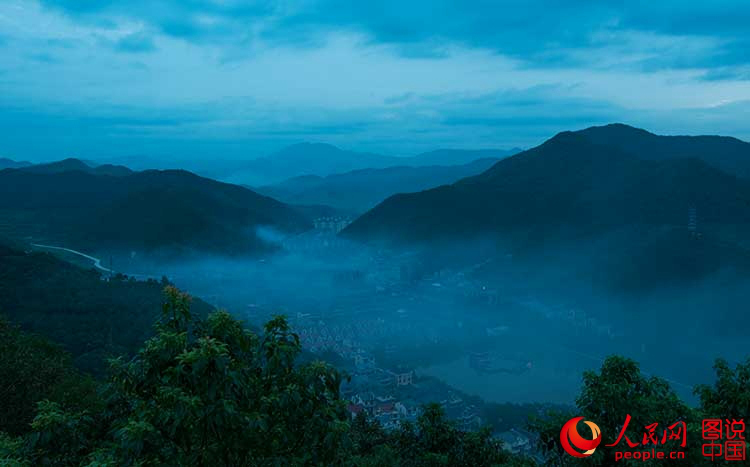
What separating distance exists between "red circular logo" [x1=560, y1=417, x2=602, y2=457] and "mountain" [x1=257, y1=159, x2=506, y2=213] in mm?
69138

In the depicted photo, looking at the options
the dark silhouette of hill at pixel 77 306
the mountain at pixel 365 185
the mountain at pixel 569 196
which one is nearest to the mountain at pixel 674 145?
the mountain at pixel 569 196

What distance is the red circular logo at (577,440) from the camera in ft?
11.9

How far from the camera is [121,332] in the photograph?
50.2ft

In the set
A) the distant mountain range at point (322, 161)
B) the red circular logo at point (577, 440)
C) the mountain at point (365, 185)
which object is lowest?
the red circular logo at point (577, 440)

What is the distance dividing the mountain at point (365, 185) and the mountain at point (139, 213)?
930 inches

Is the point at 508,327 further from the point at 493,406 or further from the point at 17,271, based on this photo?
the point at 17,271

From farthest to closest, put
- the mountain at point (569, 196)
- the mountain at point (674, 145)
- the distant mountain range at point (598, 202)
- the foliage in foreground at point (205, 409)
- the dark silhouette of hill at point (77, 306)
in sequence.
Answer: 1. the mountain at point (674, 145)
2. the mountain at point (569, 196)
3. the distant mountain range at point (598, 202)
4. the dark silhouette of hill at point (77, 306)
5. the foliage in foreground at point (205, 409)

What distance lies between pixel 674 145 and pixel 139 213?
52.7 metres

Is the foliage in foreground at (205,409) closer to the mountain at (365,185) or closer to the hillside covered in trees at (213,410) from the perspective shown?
the hillside covered in trees at (213,410)

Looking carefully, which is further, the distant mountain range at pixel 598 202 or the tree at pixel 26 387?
the distant mountain range at pixel 598 202

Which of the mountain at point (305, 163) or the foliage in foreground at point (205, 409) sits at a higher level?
the mountain at point (305, 163)

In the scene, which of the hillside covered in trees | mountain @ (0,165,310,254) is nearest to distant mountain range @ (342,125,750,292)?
mountain @ (0,165,310,254)

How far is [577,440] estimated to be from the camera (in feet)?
12.2

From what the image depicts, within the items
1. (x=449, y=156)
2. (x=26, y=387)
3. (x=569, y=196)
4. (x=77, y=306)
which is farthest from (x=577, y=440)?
(x=449, y=156)
